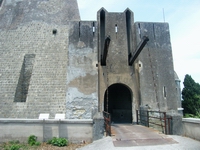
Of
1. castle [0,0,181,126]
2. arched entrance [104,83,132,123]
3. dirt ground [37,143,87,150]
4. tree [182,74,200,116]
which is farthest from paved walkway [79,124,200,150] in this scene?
Answer: tree [182,74,200,116]

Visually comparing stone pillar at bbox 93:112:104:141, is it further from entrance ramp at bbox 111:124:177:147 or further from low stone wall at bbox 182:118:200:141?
low stone wall at bbox 182:118:200:141

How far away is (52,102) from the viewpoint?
11.4 metres

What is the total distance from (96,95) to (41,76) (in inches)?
157

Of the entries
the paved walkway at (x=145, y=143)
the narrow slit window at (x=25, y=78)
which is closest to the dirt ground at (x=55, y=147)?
the paved walkway at (x=145, y=143)

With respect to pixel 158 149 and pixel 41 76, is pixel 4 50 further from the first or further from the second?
pixel 158 149

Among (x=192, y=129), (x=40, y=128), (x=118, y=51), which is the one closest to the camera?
(x=192, y=129)

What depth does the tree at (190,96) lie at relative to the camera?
2022 centimetres

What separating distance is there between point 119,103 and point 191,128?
25.4 feet

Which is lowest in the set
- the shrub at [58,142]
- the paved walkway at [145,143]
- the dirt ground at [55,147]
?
the dirt ground at [55,147]

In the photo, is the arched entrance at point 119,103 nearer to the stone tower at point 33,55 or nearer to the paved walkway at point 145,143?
the stone tower at point 33,55

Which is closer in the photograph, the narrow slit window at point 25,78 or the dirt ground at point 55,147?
the dirt ground at point 55,147

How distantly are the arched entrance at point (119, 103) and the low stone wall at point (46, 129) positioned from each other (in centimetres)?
625

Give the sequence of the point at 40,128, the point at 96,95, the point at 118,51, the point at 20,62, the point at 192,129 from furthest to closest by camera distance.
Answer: the point at 20,62, the point at 118,51, the point at 96,95, the point at 40,128, the point at 192,129

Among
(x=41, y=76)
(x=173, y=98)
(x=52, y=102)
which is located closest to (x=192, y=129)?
(x=173, y=98)
